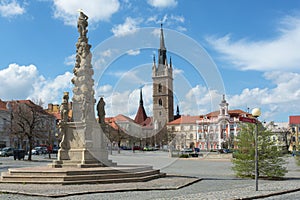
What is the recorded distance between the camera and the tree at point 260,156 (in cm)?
2056

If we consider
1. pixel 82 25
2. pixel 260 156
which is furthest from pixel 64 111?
pixel 260 156

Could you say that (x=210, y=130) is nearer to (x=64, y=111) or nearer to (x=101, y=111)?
(x=101, y=111)

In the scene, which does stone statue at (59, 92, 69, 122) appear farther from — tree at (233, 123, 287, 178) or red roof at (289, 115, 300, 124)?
red roof at (289, 115, 300, 124)

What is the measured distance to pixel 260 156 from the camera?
20.8m

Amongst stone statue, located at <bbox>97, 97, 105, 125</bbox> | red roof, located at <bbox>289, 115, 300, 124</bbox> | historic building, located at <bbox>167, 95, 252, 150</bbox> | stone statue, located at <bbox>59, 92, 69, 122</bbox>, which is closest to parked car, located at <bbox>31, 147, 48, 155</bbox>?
historic building, located at <bbox>167, 95, 252, 150</bbox>

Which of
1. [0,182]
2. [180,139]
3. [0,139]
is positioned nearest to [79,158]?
[0,182]

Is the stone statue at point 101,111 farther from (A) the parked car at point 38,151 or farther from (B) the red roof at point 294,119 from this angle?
(B) the red roof at point 294,119

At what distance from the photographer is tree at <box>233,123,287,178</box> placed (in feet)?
67.5

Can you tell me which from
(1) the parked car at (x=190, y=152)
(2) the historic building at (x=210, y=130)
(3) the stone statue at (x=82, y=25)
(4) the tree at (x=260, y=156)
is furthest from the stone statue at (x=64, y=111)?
(2) the historic building at (x=210, y=130)

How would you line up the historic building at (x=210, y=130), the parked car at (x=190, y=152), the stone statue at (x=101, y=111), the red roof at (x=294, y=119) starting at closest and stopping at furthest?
the stone statue at (x=101, y=111), the parked car at (x=190, y=152), the historic building at (x=210, y=130), the red roof at (x=294, y=119)

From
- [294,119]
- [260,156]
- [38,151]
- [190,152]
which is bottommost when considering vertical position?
[190,152]

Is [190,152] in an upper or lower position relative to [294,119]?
lower

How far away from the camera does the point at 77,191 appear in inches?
558

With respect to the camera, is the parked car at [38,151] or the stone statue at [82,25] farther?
the parked car at [38,151]
